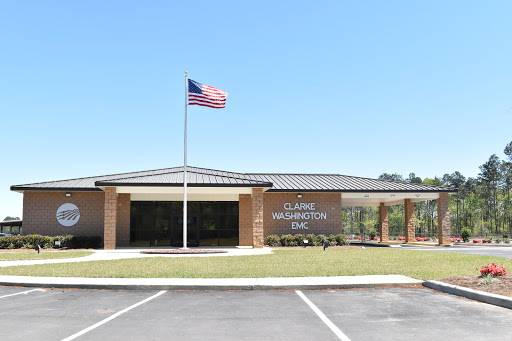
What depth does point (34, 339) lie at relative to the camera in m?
6.14

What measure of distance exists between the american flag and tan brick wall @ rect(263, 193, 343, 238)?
8.91 m

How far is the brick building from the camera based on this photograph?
28719 millimetres

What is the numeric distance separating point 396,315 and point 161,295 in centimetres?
541

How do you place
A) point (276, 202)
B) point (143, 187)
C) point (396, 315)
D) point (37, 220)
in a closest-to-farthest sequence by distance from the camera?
1. point (396, 315)
2. point (143, 187)
3. point (37, 220)
4. point (276, 202)

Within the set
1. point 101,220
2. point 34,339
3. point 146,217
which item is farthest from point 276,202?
point 34,339

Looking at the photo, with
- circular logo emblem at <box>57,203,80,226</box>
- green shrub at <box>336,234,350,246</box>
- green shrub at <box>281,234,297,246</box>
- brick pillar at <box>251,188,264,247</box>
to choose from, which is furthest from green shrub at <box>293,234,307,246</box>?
circular logo emblem at <box>57,203,80,226</box>

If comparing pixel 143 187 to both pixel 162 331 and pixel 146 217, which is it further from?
pixel 162 331

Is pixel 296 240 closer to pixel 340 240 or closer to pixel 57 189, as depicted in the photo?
pixel 340 240

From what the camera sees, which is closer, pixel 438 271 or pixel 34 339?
pixel 34 339

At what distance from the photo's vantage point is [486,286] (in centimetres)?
1020

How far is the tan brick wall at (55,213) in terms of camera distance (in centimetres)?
2880

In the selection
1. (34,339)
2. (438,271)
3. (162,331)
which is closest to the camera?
(34,339)

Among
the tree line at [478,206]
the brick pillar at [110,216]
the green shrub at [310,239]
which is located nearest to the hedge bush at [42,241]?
the brick pillar at [110,216]

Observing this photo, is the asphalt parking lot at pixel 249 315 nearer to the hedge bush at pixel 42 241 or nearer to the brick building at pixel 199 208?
the brick building at pixel 199 208
